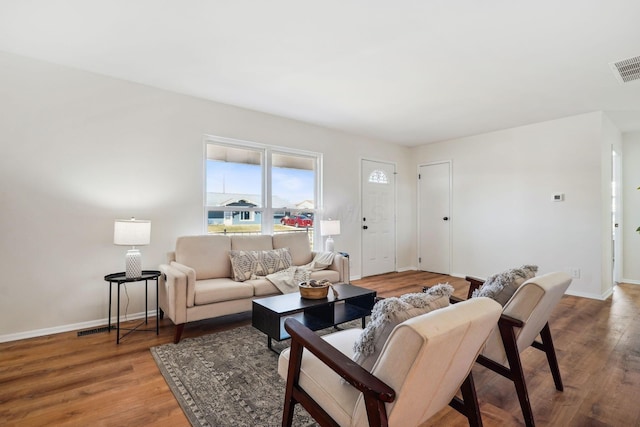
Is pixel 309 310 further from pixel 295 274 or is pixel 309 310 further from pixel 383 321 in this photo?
pixel 383 321

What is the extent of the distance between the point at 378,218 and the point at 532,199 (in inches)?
92.3

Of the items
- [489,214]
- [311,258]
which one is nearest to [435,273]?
[489,214]

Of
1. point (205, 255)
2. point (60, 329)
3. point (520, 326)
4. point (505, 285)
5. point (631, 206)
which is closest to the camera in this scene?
point (520, 326)

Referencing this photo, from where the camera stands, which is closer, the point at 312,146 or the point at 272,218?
the point at 272,218

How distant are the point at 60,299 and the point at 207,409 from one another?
2.18 m

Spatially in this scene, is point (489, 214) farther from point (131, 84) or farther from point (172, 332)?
point (131, 84)

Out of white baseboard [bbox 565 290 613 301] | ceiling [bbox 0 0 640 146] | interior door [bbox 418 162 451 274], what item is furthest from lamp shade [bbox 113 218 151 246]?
white baseboard [bbox 565 290 613 301]

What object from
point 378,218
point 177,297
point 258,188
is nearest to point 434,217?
point 378,218

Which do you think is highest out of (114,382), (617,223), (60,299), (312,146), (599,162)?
(312,146)

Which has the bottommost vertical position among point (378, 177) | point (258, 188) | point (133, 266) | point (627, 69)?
point (133, 266)

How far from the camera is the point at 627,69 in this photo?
295 centimetres

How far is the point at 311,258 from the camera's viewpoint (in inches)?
164

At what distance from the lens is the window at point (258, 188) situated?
3973 mm

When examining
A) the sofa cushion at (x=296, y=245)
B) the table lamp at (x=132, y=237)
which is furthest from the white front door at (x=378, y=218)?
the table lamp at (x=132, y=237)
